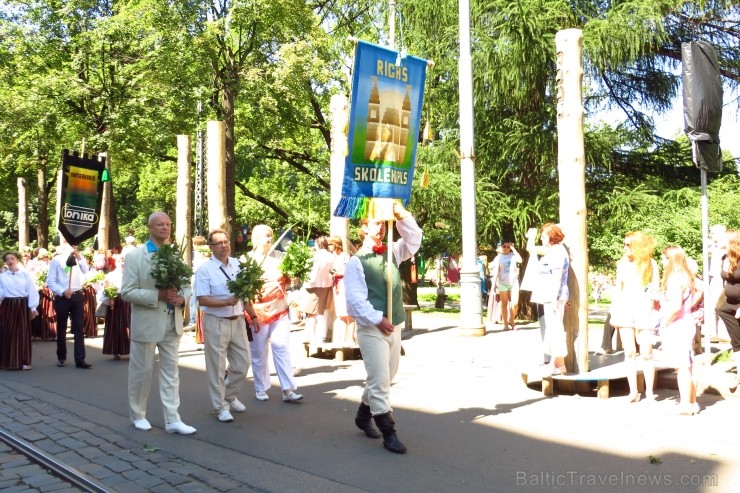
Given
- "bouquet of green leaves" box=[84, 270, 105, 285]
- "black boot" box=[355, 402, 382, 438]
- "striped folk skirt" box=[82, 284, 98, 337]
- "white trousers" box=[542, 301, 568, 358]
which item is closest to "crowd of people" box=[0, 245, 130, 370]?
"bouquet of green leaves" box=[84, 270, 105, 285]

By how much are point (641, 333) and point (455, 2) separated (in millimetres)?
13888

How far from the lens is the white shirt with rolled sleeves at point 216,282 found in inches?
293

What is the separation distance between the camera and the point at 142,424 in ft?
23.2

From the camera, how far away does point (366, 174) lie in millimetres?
6984

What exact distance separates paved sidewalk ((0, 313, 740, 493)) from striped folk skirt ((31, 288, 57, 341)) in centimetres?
574

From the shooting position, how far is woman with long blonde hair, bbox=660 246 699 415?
7426 mm

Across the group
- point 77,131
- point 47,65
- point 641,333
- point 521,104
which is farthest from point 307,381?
point 47,65

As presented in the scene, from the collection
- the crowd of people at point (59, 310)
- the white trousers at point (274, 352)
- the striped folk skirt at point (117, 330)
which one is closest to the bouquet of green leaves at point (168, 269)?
the white trousers at point (274, 352)

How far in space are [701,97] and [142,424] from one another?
683 cm

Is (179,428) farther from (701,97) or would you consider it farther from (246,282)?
(701,97)

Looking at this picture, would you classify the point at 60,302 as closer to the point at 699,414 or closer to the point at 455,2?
the point at 699,414

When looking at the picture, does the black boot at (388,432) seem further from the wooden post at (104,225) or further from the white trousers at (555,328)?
the wooden post at (104,225)

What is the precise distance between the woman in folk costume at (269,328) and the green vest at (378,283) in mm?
2139
